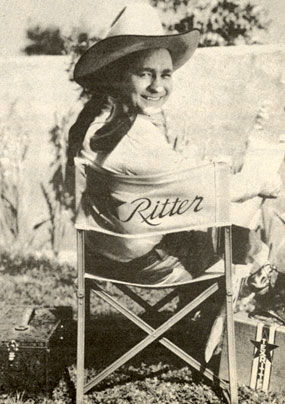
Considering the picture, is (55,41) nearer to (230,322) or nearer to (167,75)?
(167,75)

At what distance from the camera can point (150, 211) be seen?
14.9ft

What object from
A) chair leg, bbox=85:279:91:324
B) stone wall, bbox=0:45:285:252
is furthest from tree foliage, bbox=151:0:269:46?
chair leg, bbox=85:279:91:324

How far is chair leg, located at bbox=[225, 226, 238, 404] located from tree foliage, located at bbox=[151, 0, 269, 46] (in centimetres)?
185

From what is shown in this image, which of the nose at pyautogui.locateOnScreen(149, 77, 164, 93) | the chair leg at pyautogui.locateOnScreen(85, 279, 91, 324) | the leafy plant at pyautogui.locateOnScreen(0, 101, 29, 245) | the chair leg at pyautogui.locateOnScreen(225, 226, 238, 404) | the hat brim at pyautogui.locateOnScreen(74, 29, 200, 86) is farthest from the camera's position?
the leafy plant at pyautogui.locateOnScreen(0, 101, 29, 245)

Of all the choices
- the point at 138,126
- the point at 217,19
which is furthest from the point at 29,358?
the point at 217,19

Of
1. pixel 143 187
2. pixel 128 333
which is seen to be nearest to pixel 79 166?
pixel 143 187

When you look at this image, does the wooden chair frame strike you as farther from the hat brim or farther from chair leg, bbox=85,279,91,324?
the hat brim

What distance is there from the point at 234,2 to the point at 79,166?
6.76 feet

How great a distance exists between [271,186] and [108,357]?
7.30 ft

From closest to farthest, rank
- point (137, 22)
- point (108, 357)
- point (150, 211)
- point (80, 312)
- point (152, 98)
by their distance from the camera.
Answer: point (150, 211) < point (80, 312) < point (137, 22) < point (152, 98) < point (108, 357)

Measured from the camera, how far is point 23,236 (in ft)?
19.7

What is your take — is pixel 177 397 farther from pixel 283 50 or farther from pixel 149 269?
pixel 283 50

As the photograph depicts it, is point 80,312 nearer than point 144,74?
Yes

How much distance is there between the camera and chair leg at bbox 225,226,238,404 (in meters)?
4.61
